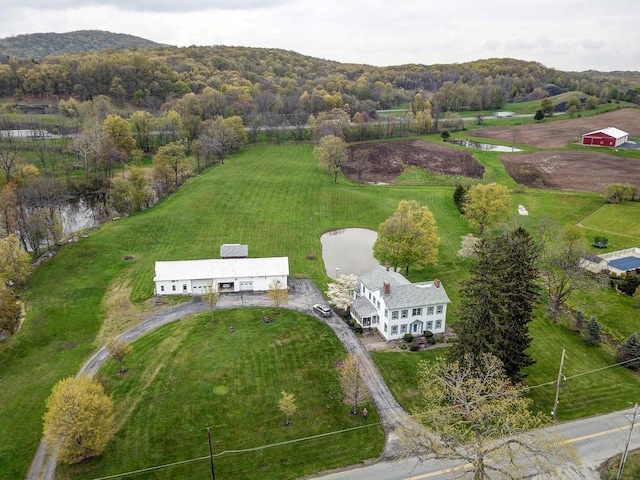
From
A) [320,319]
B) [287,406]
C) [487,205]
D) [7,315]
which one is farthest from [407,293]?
[7,315]

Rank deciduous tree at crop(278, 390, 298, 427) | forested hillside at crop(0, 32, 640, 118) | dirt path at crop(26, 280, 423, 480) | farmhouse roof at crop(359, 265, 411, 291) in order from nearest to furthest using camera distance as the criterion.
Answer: dirt path at crop(26, 280, 423, 480), deciduous tree at crop(278, 390, 298, 427), farmhouse roof at crop(359, 265, 411, 291), forested hillside at crop(0, 32, 640, 118)

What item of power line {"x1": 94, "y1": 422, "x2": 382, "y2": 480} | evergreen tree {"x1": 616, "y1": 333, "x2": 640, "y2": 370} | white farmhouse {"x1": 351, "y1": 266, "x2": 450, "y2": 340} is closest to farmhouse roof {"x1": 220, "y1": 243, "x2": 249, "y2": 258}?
white farmhouse {"x1": 351, "y1": 266, "x2": 450, "y2": 340}

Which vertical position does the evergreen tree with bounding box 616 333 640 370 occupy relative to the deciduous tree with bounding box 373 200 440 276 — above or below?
below

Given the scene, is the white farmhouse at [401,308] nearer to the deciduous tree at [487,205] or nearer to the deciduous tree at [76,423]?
the deciduous tree at [76,423]

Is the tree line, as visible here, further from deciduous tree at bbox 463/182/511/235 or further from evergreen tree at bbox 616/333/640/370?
evergreen tree at bbox 616/333/640/370

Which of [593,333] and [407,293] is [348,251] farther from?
[593,333]

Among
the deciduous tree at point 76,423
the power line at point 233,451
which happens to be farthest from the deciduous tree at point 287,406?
the deciduous tree at point 76,423
